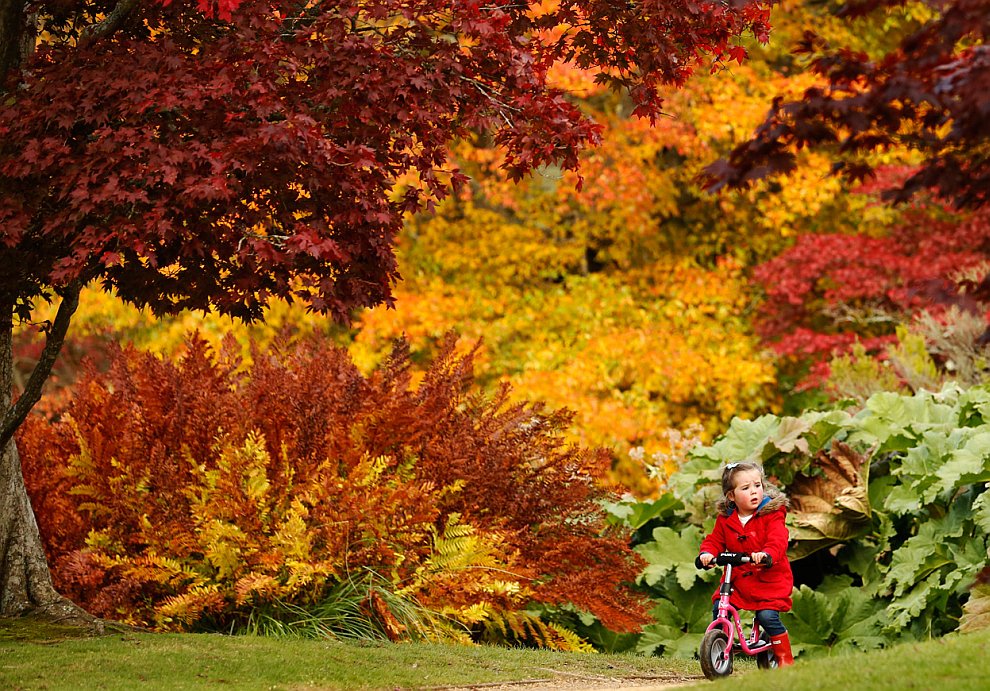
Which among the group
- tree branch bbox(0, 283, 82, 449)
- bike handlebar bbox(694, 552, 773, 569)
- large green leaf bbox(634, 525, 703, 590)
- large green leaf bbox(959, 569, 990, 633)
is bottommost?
large green leaf bbox(959, 569, 990, 633)

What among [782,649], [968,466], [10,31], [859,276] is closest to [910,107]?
[782,649]

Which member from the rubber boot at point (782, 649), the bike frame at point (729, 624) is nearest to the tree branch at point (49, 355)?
the bike frame at point (729, 624)

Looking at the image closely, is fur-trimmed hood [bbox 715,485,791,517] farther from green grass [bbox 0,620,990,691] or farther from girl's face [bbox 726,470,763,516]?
green grass [bbox 0,620,990,691]

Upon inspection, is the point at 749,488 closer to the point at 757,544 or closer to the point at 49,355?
the point at 757,544

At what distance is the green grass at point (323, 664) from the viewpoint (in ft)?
15.5

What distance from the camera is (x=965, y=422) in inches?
334

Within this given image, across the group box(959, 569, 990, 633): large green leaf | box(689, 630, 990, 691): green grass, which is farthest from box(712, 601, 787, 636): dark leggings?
box(959, 569, 990, 633): large green leaf

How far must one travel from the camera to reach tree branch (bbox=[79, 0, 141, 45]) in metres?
6.23

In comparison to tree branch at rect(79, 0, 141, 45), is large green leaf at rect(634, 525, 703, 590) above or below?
below

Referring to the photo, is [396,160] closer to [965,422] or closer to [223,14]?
[223,14]

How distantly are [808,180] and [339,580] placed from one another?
11169 mm

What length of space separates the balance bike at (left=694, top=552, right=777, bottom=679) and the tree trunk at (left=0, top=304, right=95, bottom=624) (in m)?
3.60

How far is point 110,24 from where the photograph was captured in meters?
6.36

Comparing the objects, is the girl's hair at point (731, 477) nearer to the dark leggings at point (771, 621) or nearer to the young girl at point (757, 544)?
the young girl at point (757, 544)
